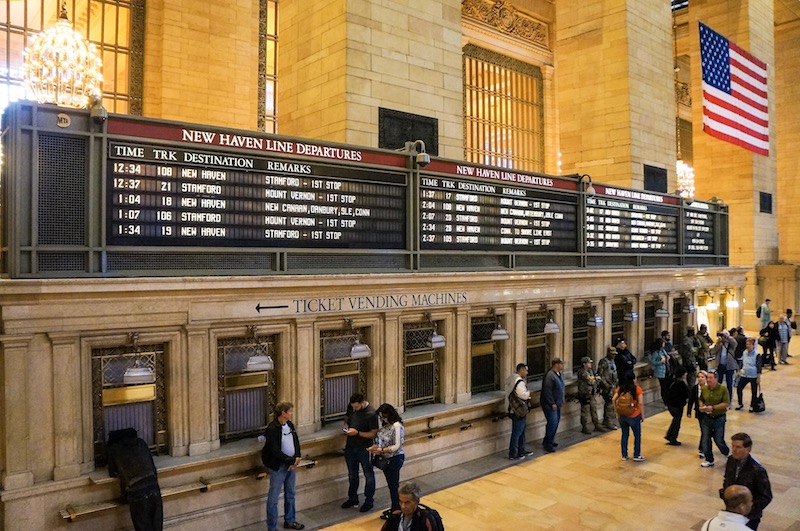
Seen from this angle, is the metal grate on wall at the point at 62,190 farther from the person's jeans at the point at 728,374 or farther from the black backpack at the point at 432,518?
the person's jeans at the point at 728,374

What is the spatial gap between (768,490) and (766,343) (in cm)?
1368

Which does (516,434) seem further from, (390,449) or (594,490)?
(390,449)

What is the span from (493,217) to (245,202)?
182 inches

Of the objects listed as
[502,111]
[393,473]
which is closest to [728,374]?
[393,473]

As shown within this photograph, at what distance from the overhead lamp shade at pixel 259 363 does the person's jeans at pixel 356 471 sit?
1.50 m

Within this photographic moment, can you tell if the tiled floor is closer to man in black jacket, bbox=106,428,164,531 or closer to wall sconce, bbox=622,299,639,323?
man in black jacket, bbox=106,428,164,531

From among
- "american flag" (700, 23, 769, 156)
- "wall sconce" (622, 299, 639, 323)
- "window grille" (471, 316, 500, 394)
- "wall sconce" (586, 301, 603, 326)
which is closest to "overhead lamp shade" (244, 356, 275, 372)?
"window grille" (471, 316, 500, 394)

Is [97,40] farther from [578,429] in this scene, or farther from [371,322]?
[578,429]

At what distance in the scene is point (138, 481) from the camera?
18.9 feet

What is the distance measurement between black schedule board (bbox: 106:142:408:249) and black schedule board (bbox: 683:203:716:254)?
33.5 ft

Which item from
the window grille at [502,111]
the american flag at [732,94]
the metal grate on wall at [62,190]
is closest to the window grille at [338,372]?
the metal grate on wall at [62,190]

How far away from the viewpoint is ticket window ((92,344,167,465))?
6285mm

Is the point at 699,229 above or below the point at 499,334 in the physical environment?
above

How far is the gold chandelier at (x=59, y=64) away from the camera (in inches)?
414
